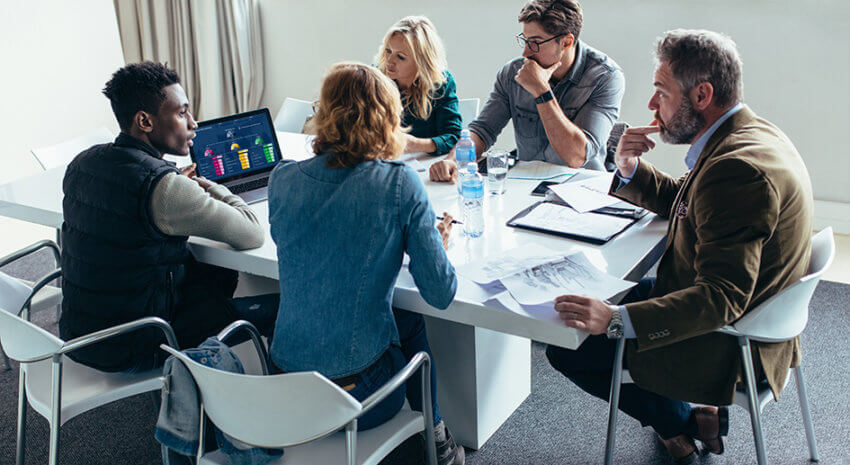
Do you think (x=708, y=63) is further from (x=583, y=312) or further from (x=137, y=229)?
(x=137, y=229)

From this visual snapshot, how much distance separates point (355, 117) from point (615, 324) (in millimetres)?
770

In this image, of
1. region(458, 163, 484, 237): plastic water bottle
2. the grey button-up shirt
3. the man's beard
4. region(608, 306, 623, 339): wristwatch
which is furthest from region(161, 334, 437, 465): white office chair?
the grey button-up shirt

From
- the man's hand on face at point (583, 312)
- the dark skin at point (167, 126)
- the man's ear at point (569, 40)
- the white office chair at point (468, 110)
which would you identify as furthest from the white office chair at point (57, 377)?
the white office chair at point (468, 110)

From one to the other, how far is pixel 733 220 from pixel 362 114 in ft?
2.86

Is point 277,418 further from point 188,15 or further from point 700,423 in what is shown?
point 188,15

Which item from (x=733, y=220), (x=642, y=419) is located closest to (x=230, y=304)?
(x=642, y=419)

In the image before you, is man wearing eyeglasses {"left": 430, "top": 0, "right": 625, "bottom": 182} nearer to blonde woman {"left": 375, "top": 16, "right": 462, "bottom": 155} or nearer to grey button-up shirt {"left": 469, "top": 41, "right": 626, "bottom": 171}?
grey button-up shirt {"left": 469, "top": 41, "right": 626, "bottom": 171}

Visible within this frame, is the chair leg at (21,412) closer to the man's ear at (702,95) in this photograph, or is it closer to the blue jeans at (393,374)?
the blue jeans at (393,374)

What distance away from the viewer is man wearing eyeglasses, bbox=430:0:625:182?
8.66ft

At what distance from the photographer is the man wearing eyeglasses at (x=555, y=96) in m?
2.64

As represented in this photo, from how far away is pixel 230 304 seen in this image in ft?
7.04

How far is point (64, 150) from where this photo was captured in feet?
10.3

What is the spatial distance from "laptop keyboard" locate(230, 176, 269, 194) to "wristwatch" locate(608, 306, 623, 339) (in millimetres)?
1445

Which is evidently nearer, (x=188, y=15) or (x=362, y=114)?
(x=362, y=114)
